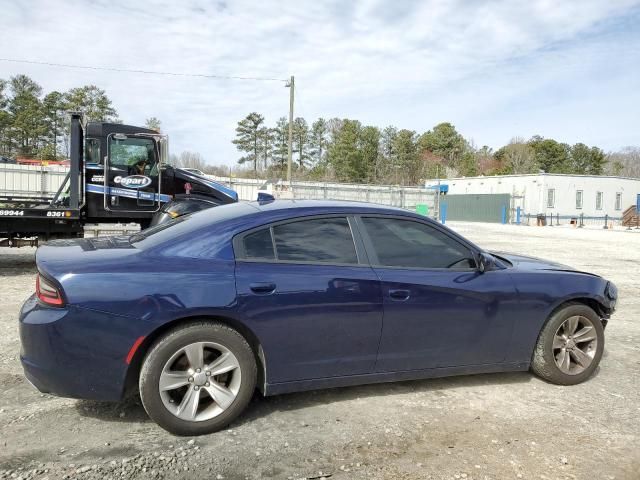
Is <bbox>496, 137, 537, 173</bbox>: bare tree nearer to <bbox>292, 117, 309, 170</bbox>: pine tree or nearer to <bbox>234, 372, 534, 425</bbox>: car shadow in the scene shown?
<bbox>292, 117, 309, 170</bbox>: pine tree

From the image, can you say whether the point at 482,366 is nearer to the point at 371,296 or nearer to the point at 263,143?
the point at 371,296

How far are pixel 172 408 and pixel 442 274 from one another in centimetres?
217

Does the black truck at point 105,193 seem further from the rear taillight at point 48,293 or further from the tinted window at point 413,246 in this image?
the tinted window at point 413,246

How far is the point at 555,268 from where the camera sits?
4.42m

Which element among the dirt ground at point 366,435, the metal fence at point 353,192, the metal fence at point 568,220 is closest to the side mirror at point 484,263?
the dirt ground at point 366,435

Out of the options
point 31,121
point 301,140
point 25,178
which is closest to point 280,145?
point 301,140

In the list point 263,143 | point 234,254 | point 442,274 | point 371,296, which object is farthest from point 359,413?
point 263,143

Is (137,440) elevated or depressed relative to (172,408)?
depressed

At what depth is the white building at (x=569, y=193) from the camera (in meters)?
45.7

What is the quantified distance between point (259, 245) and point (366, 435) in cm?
148

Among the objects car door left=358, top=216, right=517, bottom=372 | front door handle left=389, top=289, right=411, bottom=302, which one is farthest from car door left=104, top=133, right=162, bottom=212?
front door handle left=389, top=289, right=411, bottom=302

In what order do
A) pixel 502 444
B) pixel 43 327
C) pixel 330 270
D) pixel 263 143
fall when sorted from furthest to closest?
pixel 263 143
pixel 330 270
pixel 502 444
pixel 43 327

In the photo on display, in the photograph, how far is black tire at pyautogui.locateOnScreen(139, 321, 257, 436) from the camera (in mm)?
3131

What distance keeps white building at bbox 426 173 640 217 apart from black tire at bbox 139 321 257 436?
4721 centimetres
